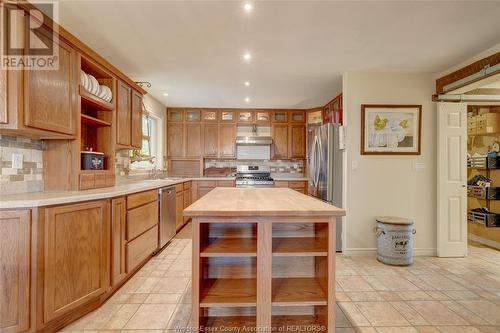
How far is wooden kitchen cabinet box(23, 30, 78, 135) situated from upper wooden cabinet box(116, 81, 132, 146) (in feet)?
2.17

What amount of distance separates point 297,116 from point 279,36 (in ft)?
10.8

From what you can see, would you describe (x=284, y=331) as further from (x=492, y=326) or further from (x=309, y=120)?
(x=309, y=120)

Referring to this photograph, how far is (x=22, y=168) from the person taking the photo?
6.55 ft

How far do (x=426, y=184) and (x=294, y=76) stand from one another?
2.29 meters

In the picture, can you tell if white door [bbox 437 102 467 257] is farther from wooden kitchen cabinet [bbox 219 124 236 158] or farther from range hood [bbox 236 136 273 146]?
wooden kitchen cabinet [bbox 219 124 236 158]

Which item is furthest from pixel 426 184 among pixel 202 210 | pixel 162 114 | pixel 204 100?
pixel 162 114

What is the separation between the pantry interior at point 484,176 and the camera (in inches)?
147

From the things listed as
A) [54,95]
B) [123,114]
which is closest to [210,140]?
[123,114]

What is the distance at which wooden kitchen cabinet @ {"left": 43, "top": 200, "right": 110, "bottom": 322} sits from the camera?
1650 mm

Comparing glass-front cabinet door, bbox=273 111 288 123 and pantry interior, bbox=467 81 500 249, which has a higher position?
glass-front cabinet door, bbox=273 111 288 123

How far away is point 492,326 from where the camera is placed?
1.83 meters

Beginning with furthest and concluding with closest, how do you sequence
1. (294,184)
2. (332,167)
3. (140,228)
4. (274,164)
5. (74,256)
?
1. (274,164)
2. (294,184)
3. (332,167)
4. (140,228)
5. (74,256)

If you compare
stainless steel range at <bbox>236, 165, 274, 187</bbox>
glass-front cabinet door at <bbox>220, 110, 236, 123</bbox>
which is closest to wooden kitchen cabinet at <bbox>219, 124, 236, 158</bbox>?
glass-front cabinet door at <bbox>220, 110, 236, 123</bbox>

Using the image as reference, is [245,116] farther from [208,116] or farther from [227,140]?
[208,116]
